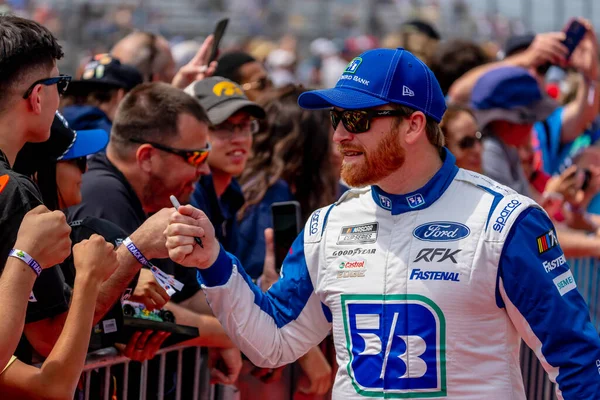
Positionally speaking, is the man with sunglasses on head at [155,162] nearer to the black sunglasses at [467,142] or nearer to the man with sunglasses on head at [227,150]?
the man with sunglasses on head at [227,150]

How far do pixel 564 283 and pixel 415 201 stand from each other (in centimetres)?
61

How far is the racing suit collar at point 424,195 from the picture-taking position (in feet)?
11.4

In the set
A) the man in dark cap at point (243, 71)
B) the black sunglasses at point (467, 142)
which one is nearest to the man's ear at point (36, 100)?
the black sunglasses at point (467, 142)

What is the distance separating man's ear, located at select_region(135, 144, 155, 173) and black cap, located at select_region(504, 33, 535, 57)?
4.46 metres

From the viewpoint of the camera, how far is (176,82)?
625 cm

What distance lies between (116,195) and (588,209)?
4856 mm

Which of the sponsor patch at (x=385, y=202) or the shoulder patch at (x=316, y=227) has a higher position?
the sponsor patch at (x=385, y=202)

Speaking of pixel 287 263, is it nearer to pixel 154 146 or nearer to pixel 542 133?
pixel 154 146

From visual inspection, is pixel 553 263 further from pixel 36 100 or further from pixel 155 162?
pixel 155 162

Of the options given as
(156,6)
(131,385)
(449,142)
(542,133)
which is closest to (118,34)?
(156,6)

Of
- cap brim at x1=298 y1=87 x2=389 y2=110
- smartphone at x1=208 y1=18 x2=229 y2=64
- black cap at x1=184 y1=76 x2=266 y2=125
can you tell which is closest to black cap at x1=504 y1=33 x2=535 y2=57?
smartphone at x1=208 y1=18 x2=229 y2=64

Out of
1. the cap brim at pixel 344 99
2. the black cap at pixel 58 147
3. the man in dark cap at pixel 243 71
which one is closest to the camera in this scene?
the cap brim at pixel 344 99

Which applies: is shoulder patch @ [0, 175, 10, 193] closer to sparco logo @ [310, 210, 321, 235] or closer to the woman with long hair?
sparco logo @ [310, 210, 321, 235]

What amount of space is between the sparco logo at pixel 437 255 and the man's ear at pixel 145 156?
180 cm
